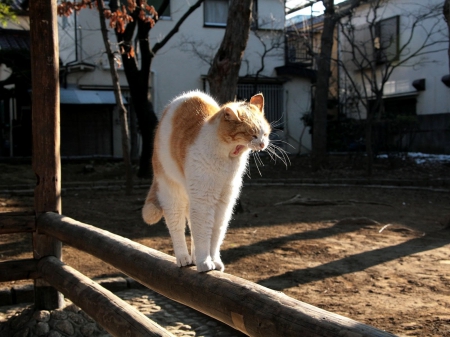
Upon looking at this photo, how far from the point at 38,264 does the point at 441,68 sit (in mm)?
16346

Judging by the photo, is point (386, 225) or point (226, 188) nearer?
point (226, 188)

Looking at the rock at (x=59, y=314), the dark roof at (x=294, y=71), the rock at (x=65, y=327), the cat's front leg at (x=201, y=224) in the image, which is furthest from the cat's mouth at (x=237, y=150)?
the dark roof at (x=294, y=71)

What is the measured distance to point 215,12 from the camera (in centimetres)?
1781

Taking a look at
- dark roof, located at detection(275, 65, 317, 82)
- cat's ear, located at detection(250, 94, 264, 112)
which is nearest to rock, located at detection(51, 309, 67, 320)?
cat's ear, located at detection(250, 94, 264, 112)

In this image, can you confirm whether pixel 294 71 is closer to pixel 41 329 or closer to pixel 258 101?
pixel 41 329

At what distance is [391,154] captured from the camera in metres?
13.3

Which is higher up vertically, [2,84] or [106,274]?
[2,84]

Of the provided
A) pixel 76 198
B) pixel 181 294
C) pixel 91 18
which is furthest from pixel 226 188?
pixel 91 18

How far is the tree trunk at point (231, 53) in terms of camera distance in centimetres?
709

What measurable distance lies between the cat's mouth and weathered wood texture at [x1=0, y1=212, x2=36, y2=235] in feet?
8.38

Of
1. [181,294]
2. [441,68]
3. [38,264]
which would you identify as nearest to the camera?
[181,294]

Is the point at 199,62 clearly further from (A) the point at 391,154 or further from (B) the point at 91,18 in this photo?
(A) the point at 391,154

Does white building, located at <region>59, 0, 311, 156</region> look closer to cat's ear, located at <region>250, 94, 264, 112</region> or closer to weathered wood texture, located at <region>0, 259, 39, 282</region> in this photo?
weathered wood texture, located at <region>0, 259, 39, 282</region>

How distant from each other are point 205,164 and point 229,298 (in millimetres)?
728
